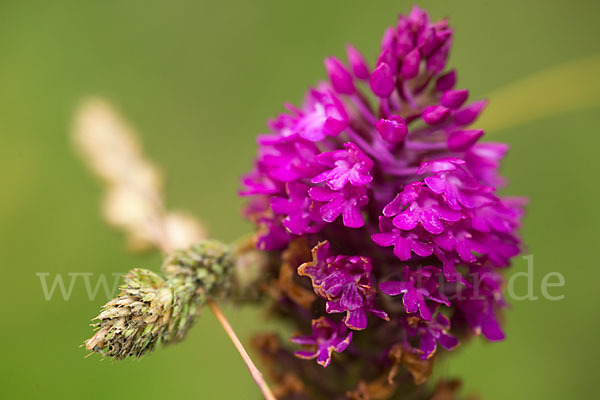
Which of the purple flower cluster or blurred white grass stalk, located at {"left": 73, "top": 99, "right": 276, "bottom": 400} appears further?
blurred white grass stalk, located at {"left": 73, "top": 99, "right": 276, "bottom": 400}

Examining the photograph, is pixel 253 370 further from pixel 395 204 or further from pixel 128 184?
pixel 128 184

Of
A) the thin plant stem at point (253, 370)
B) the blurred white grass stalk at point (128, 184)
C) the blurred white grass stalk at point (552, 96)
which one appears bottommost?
the thin plant stem at point (253, 370)

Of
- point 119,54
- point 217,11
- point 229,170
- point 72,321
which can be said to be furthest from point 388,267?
point 217,11

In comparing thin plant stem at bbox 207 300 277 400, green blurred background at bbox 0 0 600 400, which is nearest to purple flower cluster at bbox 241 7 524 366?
thin plant stem at bbox 207 300 277 400

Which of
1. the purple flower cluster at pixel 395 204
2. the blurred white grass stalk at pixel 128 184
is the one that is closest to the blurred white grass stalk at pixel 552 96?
the purple flower cluster at pixel 395 204

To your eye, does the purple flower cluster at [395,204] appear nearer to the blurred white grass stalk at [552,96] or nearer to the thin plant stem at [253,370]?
the thin plant stem at [253,370]

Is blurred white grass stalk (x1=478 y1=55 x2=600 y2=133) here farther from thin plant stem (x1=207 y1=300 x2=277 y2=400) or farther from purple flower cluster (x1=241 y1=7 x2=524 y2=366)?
thin plant stem (x1=207 y1=300 x2=277 y2=400)

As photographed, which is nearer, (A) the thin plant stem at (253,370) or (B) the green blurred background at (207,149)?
(A) the thin plant stem at (253,370)
